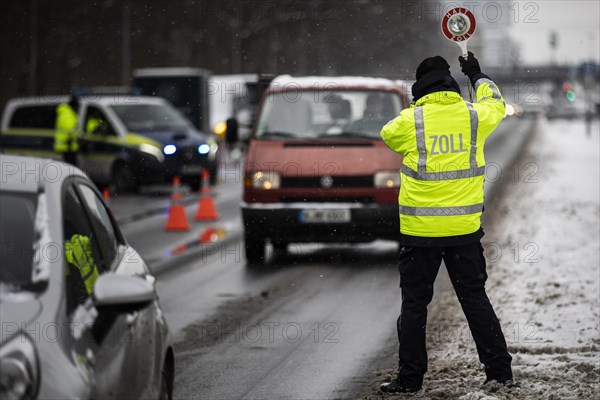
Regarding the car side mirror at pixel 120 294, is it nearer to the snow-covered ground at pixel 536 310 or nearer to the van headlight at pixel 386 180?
the snow-covered ground at pixel 536 310

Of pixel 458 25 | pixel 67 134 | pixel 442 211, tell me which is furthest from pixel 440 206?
pixel 67 134

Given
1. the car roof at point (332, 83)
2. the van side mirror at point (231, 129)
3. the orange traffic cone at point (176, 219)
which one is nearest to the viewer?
the van side mirror at point (231, 129)

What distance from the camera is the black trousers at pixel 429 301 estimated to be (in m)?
7.00

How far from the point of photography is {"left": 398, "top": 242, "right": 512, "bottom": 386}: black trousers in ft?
23.0

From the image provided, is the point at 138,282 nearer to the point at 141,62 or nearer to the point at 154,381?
the point at 154,381

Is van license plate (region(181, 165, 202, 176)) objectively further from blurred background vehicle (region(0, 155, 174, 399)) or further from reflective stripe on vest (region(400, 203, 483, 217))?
blurred background vehicle (region(0, 155, 174, 399))

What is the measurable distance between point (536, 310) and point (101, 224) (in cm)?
539

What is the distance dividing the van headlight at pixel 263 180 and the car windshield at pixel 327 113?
65 cm

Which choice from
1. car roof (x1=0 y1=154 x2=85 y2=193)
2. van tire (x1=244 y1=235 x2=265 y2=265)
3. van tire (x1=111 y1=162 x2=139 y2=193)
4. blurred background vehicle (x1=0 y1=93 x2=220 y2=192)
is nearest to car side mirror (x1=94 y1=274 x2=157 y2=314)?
car roof (x1=0 y1=154 x2=85 y2=193)

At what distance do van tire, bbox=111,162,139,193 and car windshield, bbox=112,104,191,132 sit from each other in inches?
31.2

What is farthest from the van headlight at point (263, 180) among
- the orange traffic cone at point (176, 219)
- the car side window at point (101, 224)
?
the car side window at point (101, 224)

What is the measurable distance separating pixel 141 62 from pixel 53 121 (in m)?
39.3

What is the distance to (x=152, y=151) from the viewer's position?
82.4 ft

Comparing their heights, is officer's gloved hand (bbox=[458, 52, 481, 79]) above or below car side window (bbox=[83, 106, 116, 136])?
above
